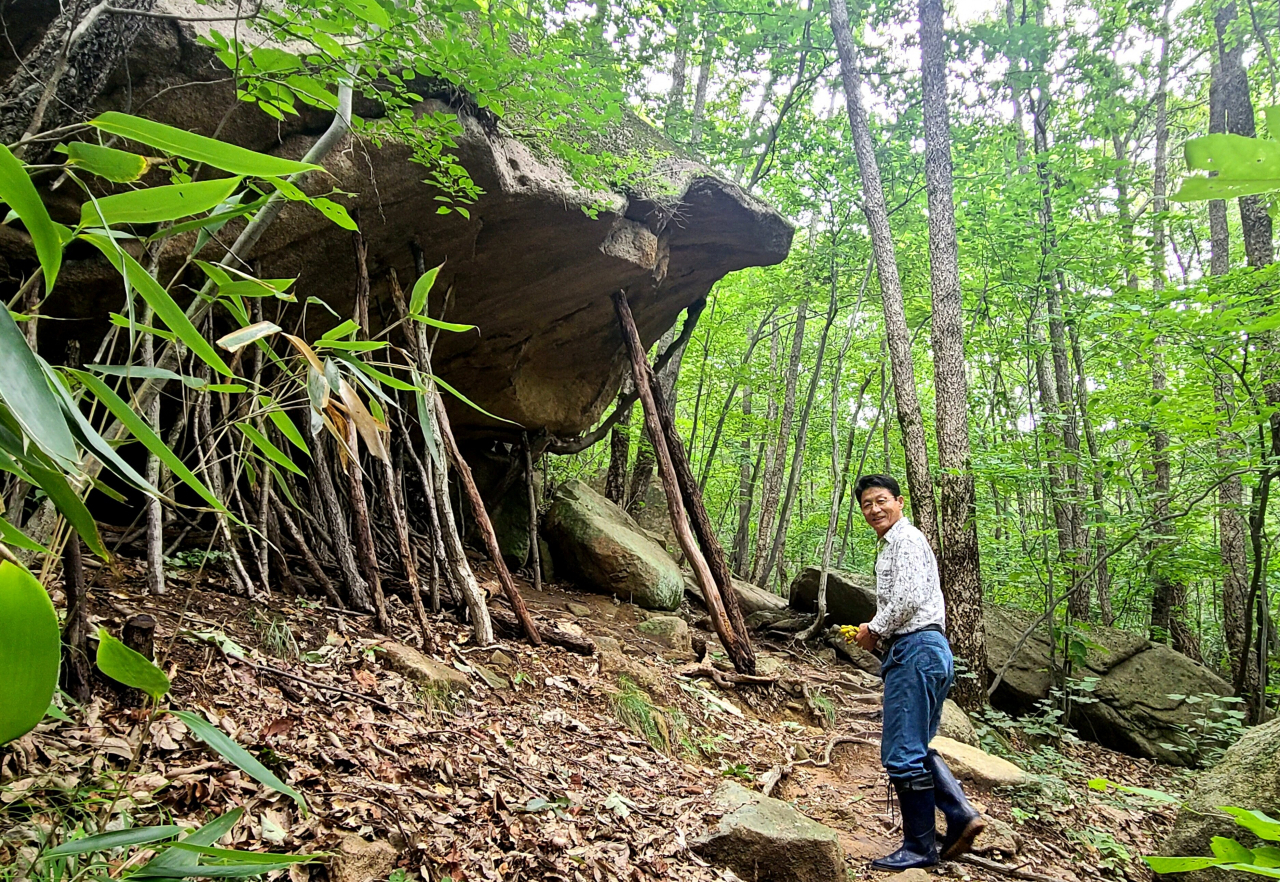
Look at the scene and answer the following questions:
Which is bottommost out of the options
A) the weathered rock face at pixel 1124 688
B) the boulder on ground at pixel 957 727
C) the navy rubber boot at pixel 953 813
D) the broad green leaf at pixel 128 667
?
the weathered rock face at pixel 1124 688

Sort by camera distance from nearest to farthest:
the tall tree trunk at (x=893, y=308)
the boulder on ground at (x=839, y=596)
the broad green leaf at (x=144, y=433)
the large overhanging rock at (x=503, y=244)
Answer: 1. the broad green leaf at (x=144, y=433)
2. the large overhanging rock at (x=503, y=244)
3. the tall tree trunk at (x=893, y=308)
4. the boulder on ground at (x=839, y=596)

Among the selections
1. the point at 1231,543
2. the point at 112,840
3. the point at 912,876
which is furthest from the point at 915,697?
the point at 1231,543

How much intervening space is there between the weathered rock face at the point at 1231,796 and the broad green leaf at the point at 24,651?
375 centimetres

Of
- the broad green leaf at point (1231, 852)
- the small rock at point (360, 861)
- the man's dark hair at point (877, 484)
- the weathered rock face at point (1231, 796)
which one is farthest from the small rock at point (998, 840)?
the broad green leaf at point (1231, 852)

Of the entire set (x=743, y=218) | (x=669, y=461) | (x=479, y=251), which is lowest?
(x=669, y=461)

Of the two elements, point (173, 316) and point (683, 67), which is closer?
point (173, 316)

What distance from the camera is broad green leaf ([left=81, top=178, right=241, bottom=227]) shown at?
59cm

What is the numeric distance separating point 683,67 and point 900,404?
5.71 metres

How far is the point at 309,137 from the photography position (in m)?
3.53

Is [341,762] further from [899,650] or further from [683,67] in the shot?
[683,67]

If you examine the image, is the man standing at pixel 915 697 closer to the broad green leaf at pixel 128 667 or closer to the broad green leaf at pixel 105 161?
the broad green leaf at pixel 128 667

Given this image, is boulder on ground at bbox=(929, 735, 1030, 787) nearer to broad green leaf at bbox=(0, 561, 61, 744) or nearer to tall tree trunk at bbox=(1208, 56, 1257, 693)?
tall tree trunk at bbox=(1208, 56, 1257, 693)

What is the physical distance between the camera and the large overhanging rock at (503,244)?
3346mm

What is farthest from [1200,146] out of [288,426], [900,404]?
[900,404]
